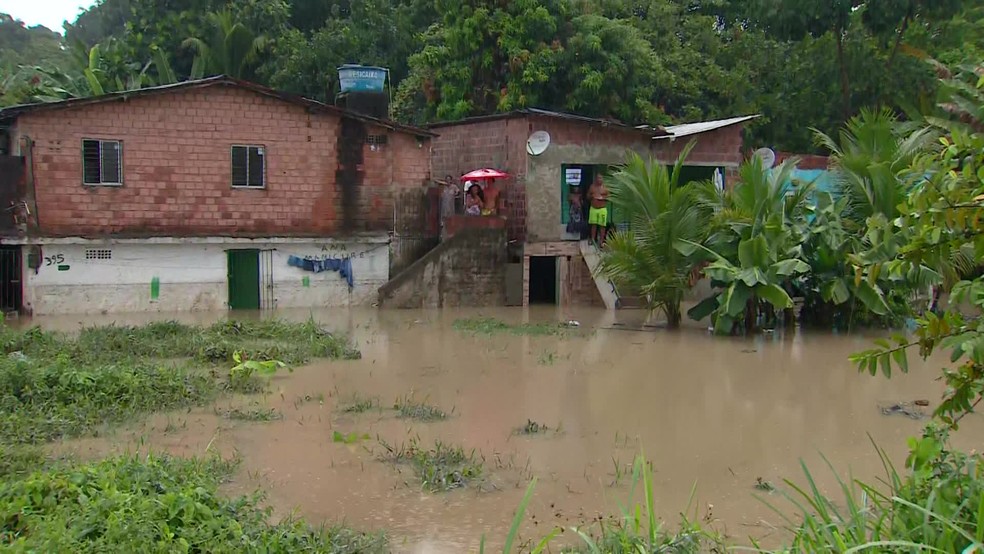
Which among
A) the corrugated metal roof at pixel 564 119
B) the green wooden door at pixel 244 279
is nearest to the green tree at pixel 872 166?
the corrugated metal roof at pixel 564 119

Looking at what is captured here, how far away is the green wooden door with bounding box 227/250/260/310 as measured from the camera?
19.6 metres

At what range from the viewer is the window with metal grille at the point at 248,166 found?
19.3 meters

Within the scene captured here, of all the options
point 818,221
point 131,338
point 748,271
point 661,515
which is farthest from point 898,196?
point 131,338

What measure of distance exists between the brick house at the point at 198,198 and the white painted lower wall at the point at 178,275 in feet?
0.08

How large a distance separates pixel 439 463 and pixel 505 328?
8.85 metres

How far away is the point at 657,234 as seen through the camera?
1642 cm

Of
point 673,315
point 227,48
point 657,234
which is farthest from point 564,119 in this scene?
point 227,48

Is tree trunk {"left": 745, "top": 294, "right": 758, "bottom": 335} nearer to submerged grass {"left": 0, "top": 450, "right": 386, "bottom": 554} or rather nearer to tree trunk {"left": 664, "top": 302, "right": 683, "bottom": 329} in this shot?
tree trunk {"left": 664, "top": 302, "right": 683, "bottom": 329}

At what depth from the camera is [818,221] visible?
16.1 metres

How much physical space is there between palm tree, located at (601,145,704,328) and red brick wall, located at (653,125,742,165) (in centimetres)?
538

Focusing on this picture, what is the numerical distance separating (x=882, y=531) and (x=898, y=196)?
12996 millimetres

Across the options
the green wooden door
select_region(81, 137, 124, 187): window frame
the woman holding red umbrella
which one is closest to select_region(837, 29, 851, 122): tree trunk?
the woman holding red umbrella

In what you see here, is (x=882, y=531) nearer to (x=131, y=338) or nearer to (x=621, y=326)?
(x=131, y=338)

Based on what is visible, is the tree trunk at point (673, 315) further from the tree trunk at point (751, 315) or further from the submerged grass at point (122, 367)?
the submerged grass at point (122, 367)
